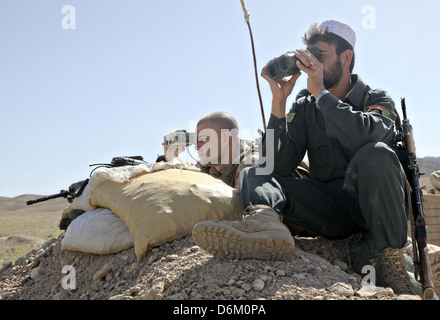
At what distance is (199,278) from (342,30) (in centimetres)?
174

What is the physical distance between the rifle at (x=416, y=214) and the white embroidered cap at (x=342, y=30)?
601 millimetres

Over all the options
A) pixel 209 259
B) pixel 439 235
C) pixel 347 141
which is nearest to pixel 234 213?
pixel 209 259

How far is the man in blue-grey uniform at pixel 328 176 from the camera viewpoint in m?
2.05

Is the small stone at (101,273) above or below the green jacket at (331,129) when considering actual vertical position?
below

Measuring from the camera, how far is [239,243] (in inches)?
79.4

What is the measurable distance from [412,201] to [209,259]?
109 cm

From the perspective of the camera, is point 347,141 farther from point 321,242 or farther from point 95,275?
point 95,275

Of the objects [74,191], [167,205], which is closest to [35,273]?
[74,191]

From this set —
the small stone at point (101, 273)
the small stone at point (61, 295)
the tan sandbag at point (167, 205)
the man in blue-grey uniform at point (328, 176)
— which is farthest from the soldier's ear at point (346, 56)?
the small stone at point (61, 295)

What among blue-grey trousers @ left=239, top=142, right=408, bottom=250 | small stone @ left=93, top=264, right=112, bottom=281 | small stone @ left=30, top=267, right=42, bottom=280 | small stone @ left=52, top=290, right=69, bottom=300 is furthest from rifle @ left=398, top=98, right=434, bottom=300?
small stone @ left=30, top=267, right=42, bottom=280

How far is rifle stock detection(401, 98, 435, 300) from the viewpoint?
2.12 m

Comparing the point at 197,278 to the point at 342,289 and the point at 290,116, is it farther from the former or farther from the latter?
the point at 290,116

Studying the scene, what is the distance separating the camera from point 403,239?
212 cm

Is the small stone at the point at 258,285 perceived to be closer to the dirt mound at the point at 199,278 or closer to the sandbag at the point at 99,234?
the dirt mound at the point at 199,278
